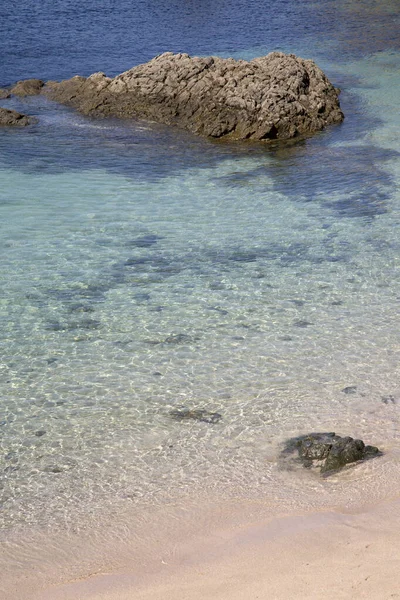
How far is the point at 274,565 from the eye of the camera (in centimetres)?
639

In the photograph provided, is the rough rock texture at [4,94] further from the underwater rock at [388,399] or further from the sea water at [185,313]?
the underwater rock at [388,399]

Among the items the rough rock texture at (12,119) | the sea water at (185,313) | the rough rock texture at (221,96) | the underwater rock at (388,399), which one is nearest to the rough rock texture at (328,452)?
the sea water at (185,313)

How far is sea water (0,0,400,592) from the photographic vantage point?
779 centimetres

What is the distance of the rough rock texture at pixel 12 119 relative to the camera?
20.1m

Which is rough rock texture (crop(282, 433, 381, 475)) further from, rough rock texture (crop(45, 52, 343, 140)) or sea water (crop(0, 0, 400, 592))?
rough rock texture (crop(45, 52, 343, 140))

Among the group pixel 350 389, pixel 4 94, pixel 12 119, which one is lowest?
pixel 350 389

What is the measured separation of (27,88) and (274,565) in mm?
19479

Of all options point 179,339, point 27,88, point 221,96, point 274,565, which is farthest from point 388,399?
point 27,88

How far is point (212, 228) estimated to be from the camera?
1426 centimetres

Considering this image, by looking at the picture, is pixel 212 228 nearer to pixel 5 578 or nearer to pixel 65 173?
pixel 65 173

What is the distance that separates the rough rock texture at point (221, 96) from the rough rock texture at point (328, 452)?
12.4 metres

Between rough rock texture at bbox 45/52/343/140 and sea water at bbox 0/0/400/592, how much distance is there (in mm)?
674

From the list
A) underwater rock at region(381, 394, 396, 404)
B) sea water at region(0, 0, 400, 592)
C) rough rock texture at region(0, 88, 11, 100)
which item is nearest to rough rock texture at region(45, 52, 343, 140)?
sea water at region(0, 0, 400, 592)

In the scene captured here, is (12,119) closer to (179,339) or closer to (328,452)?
(179,339)
